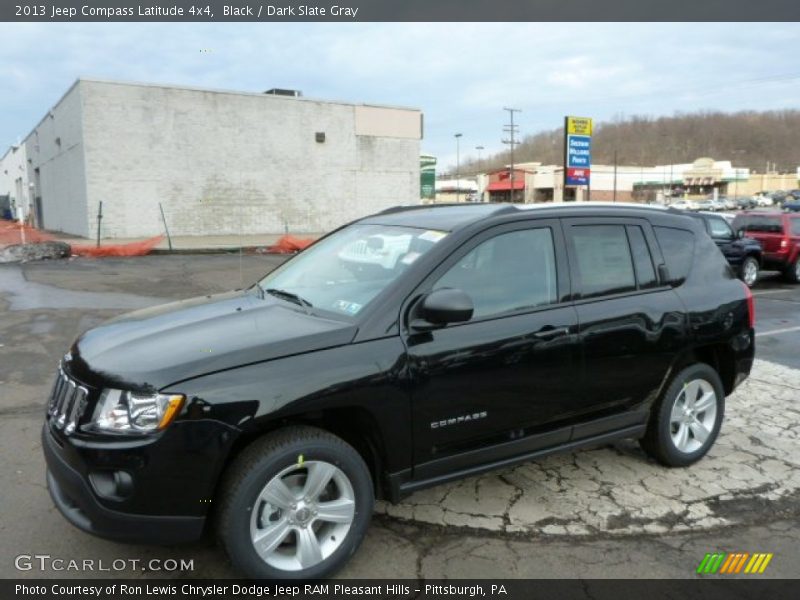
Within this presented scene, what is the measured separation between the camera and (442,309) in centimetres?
305

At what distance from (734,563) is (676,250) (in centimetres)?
206

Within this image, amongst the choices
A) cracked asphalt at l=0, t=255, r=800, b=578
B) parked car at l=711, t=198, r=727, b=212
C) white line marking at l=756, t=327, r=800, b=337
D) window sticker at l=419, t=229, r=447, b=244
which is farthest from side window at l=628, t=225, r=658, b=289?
parked car at l=711, t=198, r=727, b=212

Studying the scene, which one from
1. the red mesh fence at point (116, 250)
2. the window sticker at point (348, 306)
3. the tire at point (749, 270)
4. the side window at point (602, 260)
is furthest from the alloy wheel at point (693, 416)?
the red mesh fence at point (116, 250)

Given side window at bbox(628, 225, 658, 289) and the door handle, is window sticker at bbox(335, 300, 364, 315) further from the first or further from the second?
side window at bbox(628, 225, 658, 289)

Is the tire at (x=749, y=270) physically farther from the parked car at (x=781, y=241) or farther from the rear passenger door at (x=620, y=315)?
the rear passenger door at (x=620, y=315)

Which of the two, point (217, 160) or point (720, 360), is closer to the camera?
point (720, 360)

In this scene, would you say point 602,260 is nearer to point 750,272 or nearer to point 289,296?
point 289,296

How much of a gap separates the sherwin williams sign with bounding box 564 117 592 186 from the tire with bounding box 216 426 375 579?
19.7m

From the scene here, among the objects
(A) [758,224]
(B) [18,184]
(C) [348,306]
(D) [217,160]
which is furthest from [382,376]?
(B) [18,184]

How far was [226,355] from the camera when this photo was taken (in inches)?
110

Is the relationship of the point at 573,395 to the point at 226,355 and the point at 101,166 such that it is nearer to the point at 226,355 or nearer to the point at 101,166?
the point at 226,355

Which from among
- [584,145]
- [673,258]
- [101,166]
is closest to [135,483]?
[673,258]

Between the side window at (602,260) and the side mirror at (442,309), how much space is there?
3.42 feet

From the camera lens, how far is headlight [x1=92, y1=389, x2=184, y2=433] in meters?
2.63
